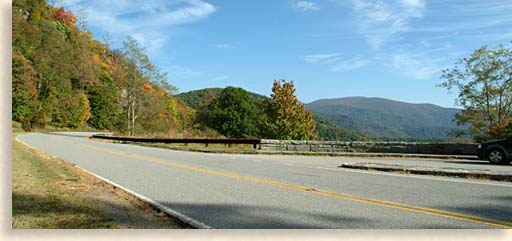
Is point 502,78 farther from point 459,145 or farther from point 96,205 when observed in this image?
point 96,205

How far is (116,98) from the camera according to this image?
47.9 m

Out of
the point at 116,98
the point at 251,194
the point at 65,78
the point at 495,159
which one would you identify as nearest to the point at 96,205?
the point at 251,194

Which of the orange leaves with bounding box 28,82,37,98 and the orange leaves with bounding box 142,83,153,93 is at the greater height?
the orange leaves with bounding box 142,83,153,93

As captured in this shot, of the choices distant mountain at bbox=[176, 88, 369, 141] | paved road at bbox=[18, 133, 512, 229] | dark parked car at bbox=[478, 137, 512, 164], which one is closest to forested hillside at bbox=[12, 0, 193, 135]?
paved road at bbox=[18, 133, 512, 229]

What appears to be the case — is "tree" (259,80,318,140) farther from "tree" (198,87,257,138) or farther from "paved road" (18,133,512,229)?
"paved road" (18,133,512,229)

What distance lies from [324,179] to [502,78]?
19485 mm

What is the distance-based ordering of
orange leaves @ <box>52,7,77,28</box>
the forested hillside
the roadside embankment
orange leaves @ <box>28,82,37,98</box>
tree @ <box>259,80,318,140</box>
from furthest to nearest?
tree @ <box>259,80,318,140</box> < orange leaves @ <box>52,7,77,28</box> < the forested hillside < orange leaves @ <box>28,82,37,98</box> < the roadside embankment

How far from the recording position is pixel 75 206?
644 centimetres

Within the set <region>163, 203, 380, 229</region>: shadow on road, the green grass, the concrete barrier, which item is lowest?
<region>163, 203, 380, 229</region>: shadow on road

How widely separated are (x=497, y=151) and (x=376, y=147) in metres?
6.91

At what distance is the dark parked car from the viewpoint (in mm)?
15641

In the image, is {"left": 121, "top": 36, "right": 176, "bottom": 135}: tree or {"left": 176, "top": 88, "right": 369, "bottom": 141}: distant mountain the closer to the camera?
{"left": 121, "top": 36, "right": 176, "bottom": 135}: tree

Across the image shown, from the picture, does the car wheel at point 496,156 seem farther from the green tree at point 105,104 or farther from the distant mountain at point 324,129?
the distant mountain at point 324,129

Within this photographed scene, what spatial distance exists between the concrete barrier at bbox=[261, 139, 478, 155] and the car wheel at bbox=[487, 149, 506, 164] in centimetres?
286
